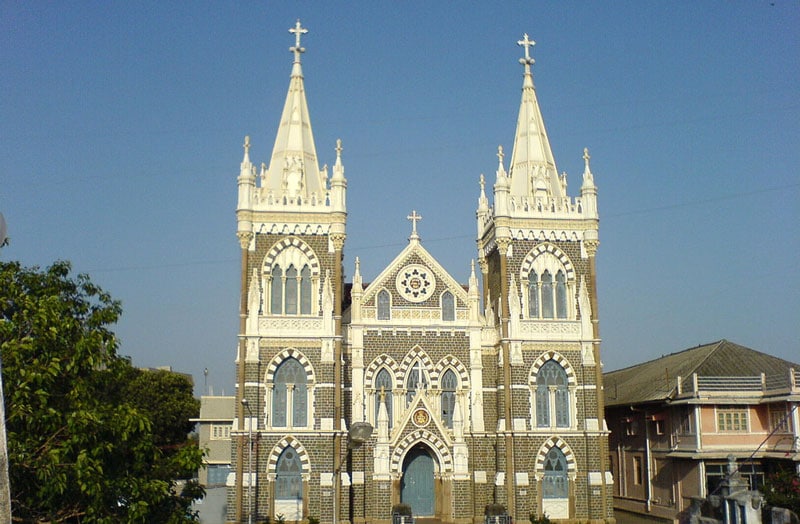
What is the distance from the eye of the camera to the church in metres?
38.0

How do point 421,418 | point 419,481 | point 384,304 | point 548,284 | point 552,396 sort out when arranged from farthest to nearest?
point 548,284 → point 384,304 → point 419,481 → point 552,396 → point 421,418

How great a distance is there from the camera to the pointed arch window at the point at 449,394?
40.5 meters

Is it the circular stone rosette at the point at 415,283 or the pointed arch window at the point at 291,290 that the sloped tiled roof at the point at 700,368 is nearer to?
the circular stone rosette at the point at 415,283

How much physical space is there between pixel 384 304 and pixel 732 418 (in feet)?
54.4

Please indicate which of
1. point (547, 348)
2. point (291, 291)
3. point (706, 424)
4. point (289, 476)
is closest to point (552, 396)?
point (547, 348)

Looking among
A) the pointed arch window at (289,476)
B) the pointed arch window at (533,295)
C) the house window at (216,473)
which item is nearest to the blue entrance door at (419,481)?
the pointed arch window at (289,476)

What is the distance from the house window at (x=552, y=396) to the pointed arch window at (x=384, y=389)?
6.69 m

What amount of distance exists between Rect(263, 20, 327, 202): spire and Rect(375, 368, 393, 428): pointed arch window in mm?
8534

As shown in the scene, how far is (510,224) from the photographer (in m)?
41.3

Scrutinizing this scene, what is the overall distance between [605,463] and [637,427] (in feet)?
27.6

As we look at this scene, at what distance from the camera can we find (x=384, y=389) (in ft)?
131

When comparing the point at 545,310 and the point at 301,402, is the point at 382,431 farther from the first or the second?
the point at 545,310

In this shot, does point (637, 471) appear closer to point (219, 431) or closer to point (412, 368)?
point (412, 368)

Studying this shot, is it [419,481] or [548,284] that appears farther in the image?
[548,284]
